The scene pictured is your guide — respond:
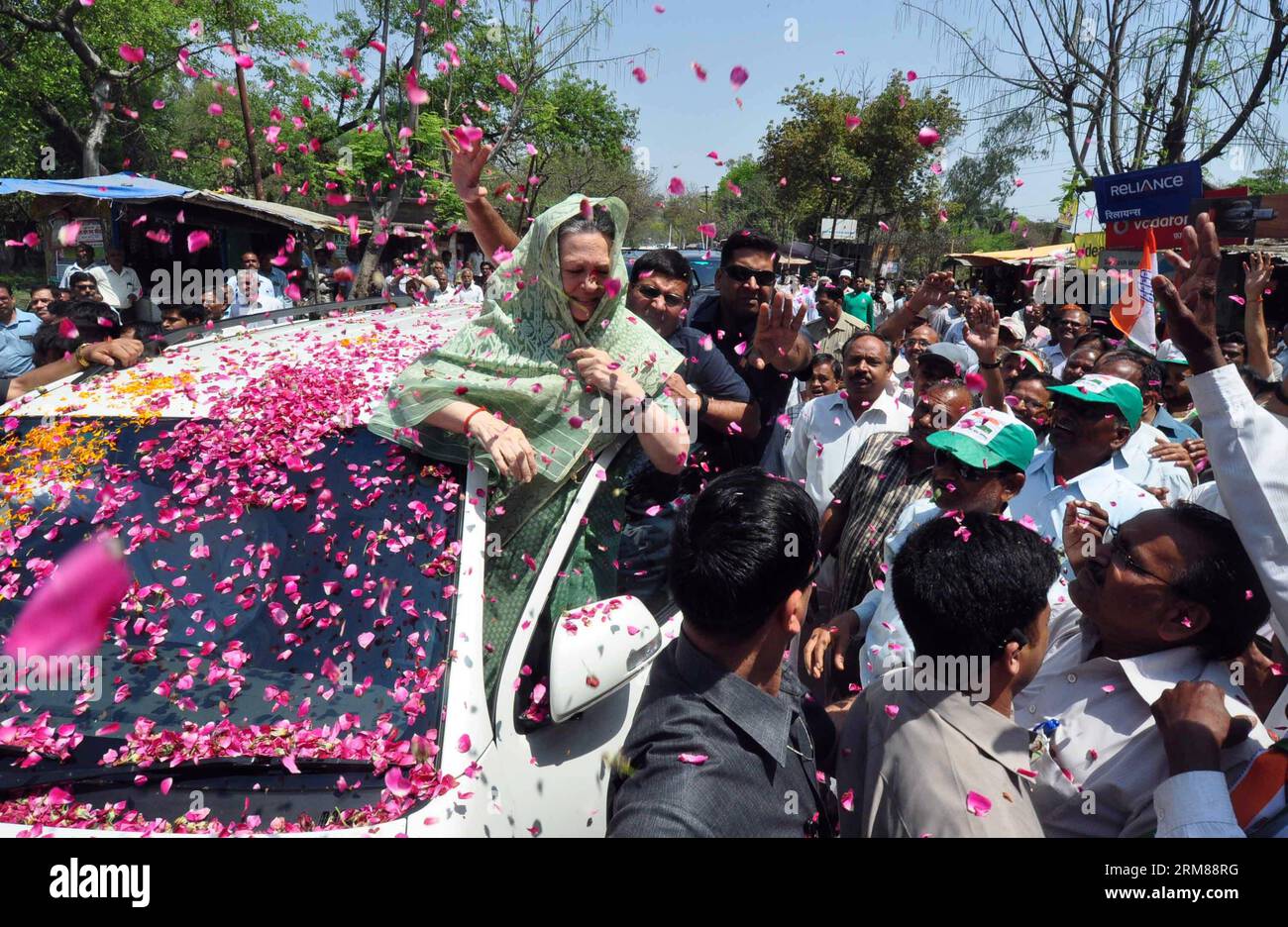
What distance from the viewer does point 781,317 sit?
144 inches

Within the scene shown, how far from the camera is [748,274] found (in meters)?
4.26

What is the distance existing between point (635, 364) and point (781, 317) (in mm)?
1022

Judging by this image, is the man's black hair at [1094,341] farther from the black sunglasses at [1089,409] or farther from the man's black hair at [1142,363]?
the black sunglasses at [1089,409]

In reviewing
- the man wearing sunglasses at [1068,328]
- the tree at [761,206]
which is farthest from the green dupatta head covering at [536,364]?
the tree at [761,206]

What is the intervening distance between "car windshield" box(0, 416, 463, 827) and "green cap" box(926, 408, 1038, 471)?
1.61 meters

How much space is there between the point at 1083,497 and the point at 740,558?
2.12 m

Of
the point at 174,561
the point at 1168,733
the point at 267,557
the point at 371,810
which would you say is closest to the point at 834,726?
the point at 1168,733

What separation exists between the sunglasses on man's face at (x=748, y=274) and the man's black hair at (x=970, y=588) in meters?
2.52

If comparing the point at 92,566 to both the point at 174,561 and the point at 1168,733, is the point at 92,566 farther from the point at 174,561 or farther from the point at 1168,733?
the point at 1168,733

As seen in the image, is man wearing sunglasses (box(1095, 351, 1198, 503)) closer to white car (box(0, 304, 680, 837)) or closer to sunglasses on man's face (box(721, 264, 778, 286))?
sunglasses on man's face (box(721, 264, 778, 286))

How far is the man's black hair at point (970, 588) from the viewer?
182 centimetres

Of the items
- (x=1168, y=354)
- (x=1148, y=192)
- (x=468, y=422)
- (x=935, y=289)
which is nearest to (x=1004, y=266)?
(x=1148, y=192)

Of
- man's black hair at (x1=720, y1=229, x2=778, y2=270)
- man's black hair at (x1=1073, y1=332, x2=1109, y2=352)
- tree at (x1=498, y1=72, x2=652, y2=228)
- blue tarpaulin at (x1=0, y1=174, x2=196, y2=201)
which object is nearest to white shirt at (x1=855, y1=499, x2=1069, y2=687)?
man's black hair at (x1=720, y1=229, x2=778, y2=270)

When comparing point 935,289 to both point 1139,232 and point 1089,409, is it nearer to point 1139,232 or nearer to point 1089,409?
point 1089,409
